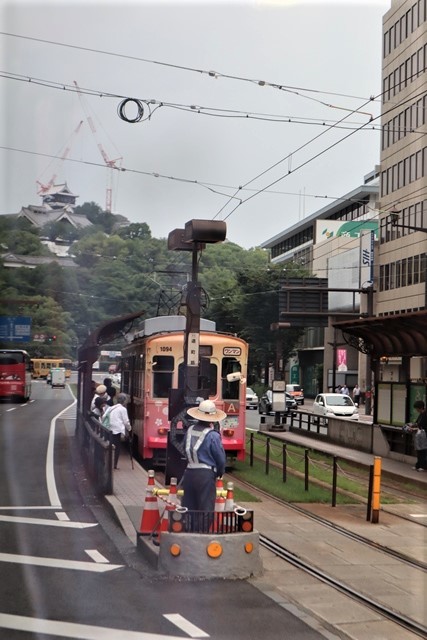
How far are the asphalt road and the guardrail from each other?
0.64 m

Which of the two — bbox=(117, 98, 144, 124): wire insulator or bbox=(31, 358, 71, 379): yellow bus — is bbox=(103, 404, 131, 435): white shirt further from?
bbox=(117, 98, 144, 124): wire insulator

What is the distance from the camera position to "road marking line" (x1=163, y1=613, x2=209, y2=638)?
641cm

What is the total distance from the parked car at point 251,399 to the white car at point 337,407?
275cm

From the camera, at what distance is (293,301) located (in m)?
29.8

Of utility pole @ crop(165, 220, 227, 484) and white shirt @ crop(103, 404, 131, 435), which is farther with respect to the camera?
white shirt @ crop(103, 404, 131, 435)

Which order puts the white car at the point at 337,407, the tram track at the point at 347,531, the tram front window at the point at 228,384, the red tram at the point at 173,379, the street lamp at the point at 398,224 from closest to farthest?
the tram track at the point at 347,531, the red tram at the point at 173,379, the tram front window at the point at 228,384, the street lamp at the point at 398,224, the white car at the point at 337,407

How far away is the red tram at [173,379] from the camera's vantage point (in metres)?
17.5

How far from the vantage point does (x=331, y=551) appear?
→ 390 inches

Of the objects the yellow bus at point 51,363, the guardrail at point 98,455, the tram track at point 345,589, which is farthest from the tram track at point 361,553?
the yellow bus at point 51,363

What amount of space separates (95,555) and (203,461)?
167 cm

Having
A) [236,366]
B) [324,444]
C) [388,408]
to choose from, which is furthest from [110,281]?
[324,444]

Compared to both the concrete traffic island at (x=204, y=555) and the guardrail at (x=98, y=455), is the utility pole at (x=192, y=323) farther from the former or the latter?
the concrete traffic island at (x=204, y=555)

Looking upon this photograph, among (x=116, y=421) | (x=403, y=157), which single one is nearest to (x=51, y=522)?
(x=116, y=421)

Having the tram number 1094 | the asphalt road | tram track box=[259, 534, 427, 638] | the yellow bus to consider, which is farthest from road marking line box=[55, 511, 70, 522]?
the tram number 1094
